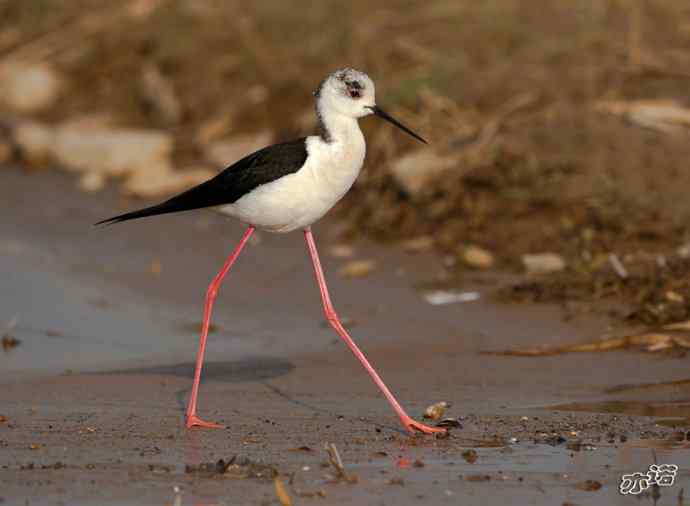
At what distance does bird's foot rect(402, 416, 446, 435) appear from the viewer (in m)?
4.54

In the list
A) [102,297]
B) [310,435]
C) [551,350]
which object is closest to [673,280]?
[551,350]

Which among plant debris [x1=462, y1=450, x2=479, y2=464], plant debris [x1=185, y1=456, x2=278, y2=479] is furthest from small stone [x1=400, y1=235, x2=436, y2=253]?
plant debris [x1=185, y1=456, x2=278, y2=479]

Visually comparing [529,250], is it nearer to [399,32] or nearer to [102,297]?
[102,297]

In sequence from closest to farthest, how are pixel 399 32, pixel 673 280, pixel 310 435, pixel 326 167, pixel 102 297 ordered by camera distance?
1. pixel 310 435
2. pixel 326 167
3. pixel 673 280
4. pixel 102 297
5. pixel 399 32

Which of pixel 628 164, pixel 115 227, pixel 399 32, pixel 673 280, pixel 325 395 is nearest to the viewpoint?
pixel 325 395

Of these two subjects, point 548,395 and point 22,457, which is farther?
point 548,395

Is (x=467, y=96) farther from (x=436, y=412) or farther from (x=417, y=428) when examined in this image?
(x=417, y=428)

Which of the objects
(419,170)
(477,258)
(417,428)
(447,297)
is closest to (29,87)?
(419,170)

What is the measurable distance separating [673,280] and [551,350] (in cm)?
81

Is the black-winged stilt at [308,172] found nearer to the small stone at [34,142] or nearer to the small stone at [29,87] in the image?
the small stone at [34,142]

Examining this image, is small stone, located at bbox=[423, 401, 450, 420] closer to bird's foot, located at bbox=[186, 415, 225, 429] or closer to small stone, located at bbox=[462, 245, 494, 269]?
bird's foot, located at bbox=[186, 415, 225, 429]

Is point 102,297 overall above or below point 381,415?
above

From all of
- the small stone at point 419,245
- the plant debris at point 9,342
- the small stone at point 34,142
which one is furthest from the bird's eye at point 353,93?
the small stone at point 34,142

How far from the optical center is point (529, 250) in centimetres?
688
